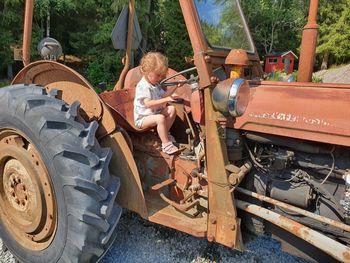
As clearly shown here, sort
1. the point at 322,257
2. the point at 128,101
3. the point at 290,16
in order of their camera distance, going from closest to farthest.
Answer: the point at 322,257 → the point at 128,101 → the point at 290,16

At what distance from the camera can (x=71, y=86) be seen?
8.96ft

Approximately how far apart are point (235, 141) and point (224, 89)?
39cm

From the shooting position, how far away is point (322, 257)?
2.23 metres

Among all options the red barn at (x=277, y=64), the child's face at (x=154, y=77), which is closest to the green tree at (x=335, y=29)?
the red barn at (x=277, y=64)

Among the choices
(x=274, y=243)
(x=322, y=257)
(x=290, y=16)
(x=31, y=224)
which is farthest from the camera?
(x=290, y=16)

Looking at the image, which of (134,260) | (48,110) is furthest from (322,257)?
(48,110)

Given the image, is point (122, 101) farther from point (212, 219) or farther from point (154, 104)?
point (212, 219)

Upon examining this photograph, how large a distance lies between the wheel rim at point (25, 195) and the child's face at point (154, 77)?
0.99 m

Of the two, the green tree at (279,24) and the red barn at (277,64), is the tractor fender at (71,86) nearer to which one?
the red barn at (277,64)

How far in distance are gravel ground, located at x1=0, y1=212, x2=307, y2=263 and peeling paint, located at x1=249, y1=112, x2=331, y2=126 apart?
1120 mm

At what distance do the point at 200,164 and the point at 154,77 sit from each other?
0.79 metres

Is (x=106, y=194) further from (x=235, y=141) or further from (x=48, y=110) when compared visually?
(x=235, y=141)

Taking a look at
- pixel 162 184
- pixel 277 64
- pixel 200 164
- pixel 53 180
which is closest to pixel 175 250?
pixel 162 184

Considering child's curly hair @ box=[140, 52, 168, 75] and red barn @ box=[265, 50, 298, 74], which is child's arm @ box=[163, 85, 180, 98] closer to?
child's curly hair @ box=[140, 52, 168, 75]
